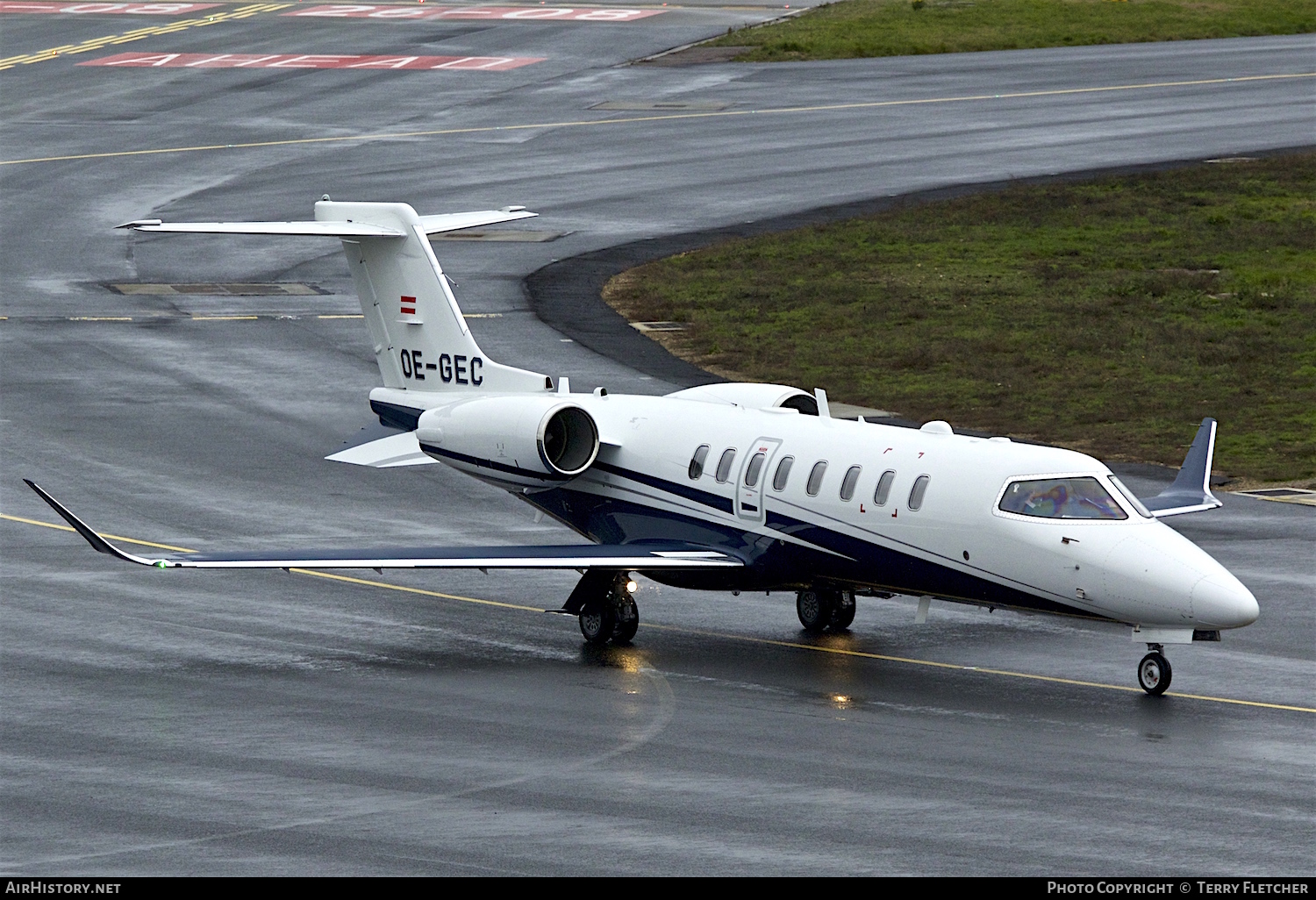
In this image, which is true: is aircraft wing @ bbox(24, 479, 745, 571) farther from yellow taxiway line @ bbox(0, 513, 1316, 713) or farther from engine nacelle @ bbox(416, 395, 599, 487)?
engine nacelle @ bbox(416, 395, 599, 487)

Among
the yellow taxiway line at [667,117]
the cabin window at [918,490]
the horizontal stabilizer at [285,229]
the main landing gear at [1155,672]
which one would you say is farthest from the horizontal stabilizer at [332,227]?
the yellow taxiway line at [667,117]

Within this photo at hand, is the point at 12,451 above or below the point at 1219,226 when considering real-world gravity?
below

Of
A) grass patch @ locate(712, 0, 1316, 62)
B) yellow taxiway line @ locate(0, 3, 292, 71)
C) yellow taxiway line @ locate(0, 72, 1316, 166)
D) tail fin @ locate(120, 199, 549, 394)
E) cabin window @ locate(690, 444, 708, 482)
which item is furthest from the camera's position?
yellow taxiway line @ locate(0, 3, 292, 71)

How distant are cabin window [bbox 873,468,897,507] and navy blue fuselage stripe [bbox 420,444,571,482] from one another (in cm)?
462

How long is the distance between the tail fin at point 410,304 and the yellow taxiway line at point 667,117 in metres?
39.5

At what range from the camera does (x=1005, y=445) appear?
24.1 meters

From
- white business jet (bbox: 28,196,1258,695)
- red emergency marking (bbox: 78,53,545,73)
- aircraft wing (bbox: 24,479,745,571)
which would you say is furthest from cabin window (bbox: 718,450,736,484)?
red emergency marking (bbox: 78,53,545,73)

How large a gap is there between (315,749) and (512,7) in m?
83.3

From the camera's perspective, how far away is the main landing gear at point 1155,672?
23062mm

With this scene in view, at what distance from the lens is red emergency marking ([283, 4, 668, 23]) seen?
313 feet

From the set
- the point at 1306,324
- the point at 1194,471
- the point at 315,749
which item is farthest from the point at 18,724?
the point at 1306,324

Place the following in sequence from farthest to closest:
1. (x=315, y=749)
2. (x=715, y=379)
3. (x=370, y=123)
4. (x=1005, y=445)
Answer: (x=370, y=123) < (x=715, y=379) < (x=1005, y=445) < (x=315, y=749)

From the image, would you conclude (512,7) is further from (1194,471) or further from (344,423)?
(1194,471)

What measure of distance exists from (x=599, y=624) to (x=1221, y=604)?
7948 millimetres
